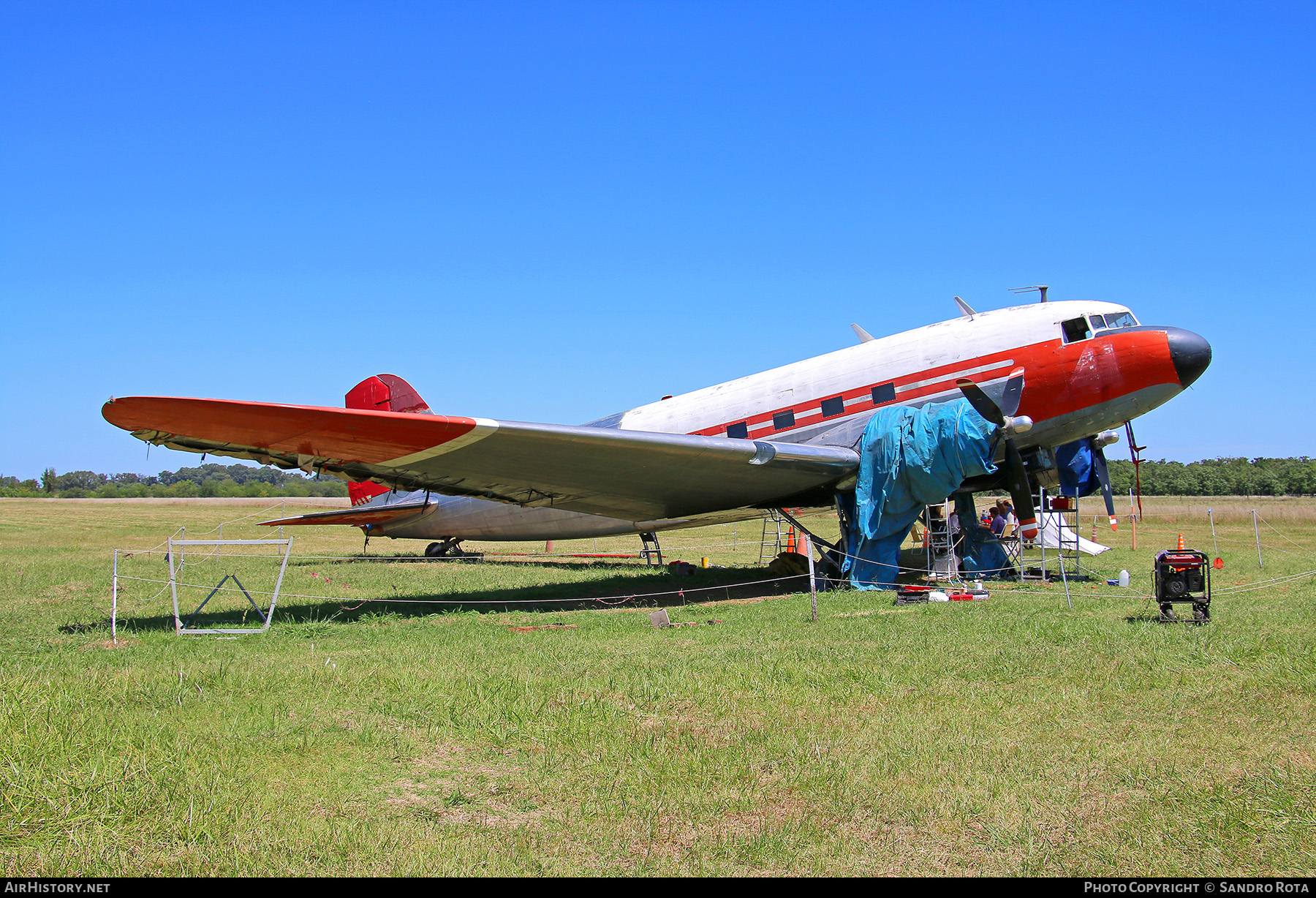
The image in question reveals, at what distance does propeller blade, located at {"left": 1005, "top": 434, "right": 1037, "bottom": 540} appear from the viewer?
51.5 ft

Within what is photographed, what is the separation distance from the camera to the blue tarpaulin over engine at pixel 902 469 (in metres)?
14.8

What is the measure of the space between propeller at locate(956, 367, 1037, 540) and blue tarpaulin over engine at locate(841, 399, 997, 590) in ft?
0.66

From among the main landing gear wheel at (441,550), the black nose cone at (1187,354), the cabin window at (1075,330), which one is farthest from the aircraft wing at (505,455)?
the main landing gear wheel at (441,550)

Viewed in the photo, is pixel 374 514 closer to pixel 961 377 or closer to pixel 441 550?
pixel 441 550

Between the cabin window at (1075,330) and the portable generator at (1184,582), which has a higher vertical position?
the cabin window at (1075,330)

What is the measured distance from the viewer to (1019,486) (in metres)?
16.2

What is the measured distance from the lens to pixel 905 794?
16.1ft

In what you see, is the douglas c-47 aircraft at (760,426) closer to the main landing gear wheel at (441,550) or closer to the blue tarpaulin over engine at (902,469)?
the blue tarpaulin over engine at (902,469)

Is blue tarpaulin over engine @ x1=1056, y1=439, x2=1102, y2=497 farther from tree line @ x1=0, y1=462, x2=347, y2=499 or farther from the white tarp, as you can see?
tree line @ x1=0, y1=462, x2=347, y2=499

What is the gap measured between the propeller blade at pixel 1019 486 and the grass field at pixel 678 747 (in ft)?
14.4

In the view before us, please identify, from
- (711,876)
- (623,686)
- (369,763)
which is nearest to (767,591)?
(623,686)

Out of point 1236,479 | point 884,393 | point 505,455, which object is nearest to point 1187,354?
point 884,393

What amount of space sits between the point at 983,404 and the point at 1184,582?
5.55 meters

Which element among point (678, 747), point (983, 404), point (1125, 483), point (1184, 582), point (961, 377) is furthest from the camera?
point (1125, 483)
